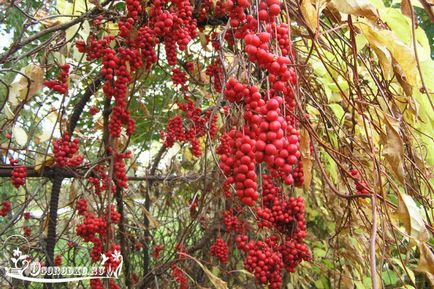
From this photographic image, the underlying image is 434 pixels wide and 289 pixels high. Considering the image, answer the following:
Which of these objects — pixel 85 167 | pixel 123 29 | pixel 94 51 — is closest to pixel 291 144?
pixel 123 29

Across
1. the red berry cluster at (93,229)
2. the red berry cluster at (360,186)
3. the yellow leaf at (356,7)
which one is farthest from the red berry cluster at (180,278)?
the yellow leaf at (356,7)

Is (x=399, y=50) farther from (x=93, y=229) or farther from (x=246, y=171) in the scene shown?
(x=93, y=229)

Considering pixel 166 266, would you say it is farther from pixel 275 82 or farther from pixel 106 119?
pixel 275 82

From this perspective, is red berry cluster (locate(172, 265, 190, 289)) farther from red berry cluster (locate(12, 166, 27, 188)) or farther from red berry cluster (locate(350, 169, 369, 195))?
red berry cluster (locate(350, 169, 369, 195))

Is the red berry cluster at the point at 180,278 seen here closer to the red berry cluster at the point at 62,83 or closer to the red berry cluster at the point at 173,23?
the red berry cluster at the point at 62,83

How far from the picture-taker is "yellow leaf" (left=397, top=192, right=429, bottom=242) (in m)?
0.61

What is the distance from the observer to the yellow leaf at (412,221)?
2.00 ft

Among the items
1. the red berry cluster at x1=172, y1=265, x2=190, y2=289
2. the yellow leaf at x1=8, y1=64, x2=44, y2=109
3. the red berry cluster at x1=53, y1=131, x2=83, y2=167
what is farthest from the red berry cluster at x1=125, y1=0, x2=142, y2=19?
the red berry cluster at x1=172, y1=265, x2=190, y2=289

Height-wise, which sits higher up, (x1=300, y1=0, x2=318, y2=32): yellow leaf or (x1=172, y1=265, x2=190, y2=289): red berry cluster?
(x1=300, y1=0, x2=318, y2=32): yellow leaf

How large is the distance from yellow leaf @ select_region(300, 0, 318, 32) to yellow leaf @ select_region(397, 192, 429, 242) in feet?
0.95

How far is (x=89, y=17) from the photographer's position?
1186 mm

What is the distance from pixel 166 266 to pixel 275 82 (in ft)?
3.85

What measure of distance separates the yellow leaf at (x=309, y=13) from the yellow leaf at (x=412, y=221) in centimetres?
29

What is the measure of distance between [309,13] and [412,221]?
0.34 metres
